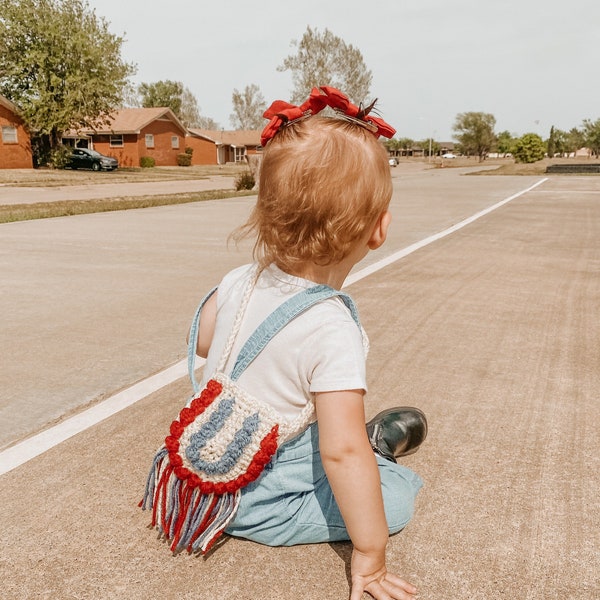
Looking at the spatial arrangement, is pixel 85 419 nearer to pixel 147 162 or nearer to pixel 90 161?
pixel 90 161

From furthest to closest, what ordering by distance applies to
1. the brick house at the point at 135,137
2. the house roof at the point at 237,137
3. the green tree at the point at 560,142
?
the green tree at the point at 560,142 < the house roof at the point at 237,137 < the brick house at the point at 135,137

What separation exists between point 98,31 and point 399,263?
133 feet

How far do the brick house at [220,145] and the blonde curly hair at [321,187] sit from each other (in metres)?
62.2

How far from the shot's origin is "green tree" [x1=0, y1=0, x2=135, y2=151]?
38750 millimetres

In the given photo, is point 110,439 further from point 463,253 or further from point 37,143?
point 37,143

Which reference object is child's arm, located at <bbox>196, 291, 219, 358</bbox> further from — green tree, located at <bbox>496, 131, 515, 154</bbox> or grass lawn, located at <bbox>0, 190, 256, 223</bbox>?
green tree, located at <bbox>496, 131, 515, 154</bbox>

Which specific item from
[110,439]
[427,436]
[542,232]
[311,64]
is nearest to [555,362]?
[427,436]

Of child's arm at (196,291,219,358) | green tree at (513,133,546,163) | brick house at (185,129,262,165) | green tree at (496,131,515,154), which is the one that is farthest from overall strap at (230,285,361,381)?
green tree at (496,131,515,154)

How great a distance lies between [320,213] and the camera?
5.21 ft

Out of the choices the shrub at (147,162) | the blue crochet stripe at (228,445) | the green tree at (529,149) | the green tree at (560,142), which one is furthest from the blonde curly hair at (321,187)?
the green tree at (560,142)

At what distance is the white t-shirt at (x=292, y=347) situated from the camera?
156 centimetres

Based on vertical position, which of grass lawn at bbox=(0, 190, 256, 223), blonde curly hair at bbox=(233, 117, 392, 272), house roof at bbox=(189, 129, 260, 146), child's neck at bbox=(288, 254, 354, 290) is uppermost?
house roof at bbox=(189, 129, 260, 146)

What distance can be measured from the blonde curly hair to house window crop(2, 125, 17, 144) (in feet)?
139

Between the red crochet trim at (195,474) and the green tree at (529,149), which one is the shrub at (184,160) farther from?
the red crochet trim at (195,474)
